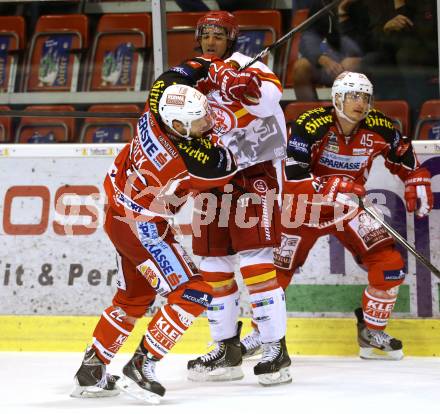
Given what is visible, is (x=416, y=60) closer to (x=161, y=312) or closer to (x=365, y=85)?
(x=365, y=85)

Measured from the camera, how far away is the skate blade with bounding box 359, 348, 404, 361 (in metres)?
5.27

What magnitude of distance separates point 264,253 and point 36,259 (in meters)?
1.56

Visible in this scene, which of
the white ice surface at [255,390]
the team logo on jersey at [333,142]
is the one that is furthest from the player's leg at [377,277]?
the team logo on jersey at [333,142]

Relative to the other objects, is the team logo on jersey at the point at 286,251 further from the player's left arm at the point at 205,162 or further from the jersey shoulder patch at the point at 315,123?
the player's left arm at the point at 205,162

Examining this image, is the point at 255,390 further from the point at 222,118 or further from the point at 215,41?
the point at 215,41

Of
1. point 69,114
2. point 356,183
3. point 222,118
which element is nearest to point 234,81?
point 222,118

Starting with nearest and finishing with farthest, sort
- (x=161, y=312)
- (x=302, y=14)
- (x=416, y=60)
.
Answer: (x=161, y=312) < (x=416, y=60) < (x=302, y=14)

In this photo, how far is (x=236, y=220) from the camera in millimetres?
4684

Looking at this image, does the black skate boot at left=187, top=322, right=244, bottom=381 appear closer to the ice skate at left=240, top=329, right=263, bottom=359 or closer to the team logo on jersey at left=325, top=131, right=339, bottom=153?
the ice skate at left=240, top=329, right=263, bottom=359

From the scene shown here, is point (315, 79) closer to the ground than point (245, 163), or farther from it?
farther from it

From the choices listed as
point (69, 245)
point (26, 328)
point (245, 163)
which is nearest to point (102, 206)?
point (69, 245)

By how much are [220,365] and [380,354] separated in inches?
36.0

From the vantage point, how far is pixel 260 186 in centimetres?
475

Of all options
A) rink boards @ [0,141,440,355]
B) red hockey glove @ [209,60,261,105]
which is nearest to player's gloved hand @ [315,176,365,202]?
rink boards @ [0,141,440,355]
